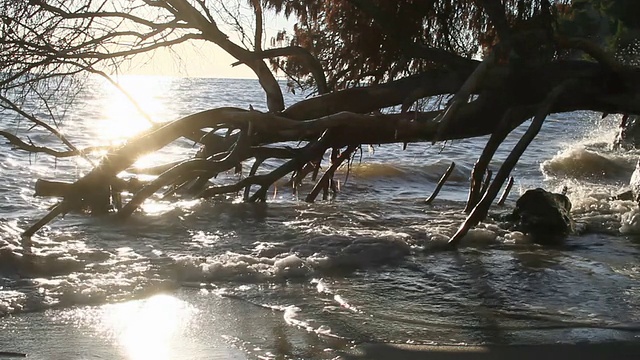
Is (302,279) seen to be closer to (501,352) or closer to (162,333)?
(162,333)

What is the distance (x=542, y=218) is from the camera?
9.81 metres

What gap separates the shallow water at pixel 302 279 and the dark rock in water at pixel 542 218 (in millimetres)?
210

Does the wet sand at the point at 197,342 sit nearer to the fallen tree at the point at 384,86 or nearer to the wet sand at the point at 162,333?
the wet sand at the point at 162,333

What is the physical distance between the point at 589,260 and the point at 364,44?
3.39m

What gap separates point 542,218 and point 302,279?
4.11 meters

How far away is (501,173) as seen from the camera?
7.80 meters

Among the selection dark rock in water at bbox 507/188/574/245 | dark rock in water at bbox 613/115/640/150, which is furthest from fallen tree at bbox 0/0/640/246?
dark rock in water at bbox 613/115/640/150

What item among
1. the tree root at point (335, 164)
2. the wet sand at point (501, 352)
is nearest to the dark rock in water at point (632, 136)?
the tree root at point (335, 164)

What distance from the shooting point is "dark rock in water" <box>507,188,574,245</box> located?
964 cm

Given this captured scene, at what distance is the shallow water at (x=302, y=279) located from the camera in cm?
523

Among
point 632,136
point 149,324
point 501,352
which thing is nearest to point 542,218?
point 501,352

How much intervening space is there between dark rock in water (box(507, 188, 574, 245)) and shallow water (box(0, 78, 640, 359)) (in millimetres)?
210

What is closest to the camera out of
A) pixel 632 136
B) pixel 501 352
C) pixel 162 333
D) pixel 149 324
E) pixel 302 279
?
pixel 501 352

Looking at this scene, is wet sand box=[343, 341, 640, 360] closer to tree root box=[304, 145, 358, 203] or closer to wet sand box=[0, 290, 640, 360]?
wet sand box=[0, 290, 640, 360]
